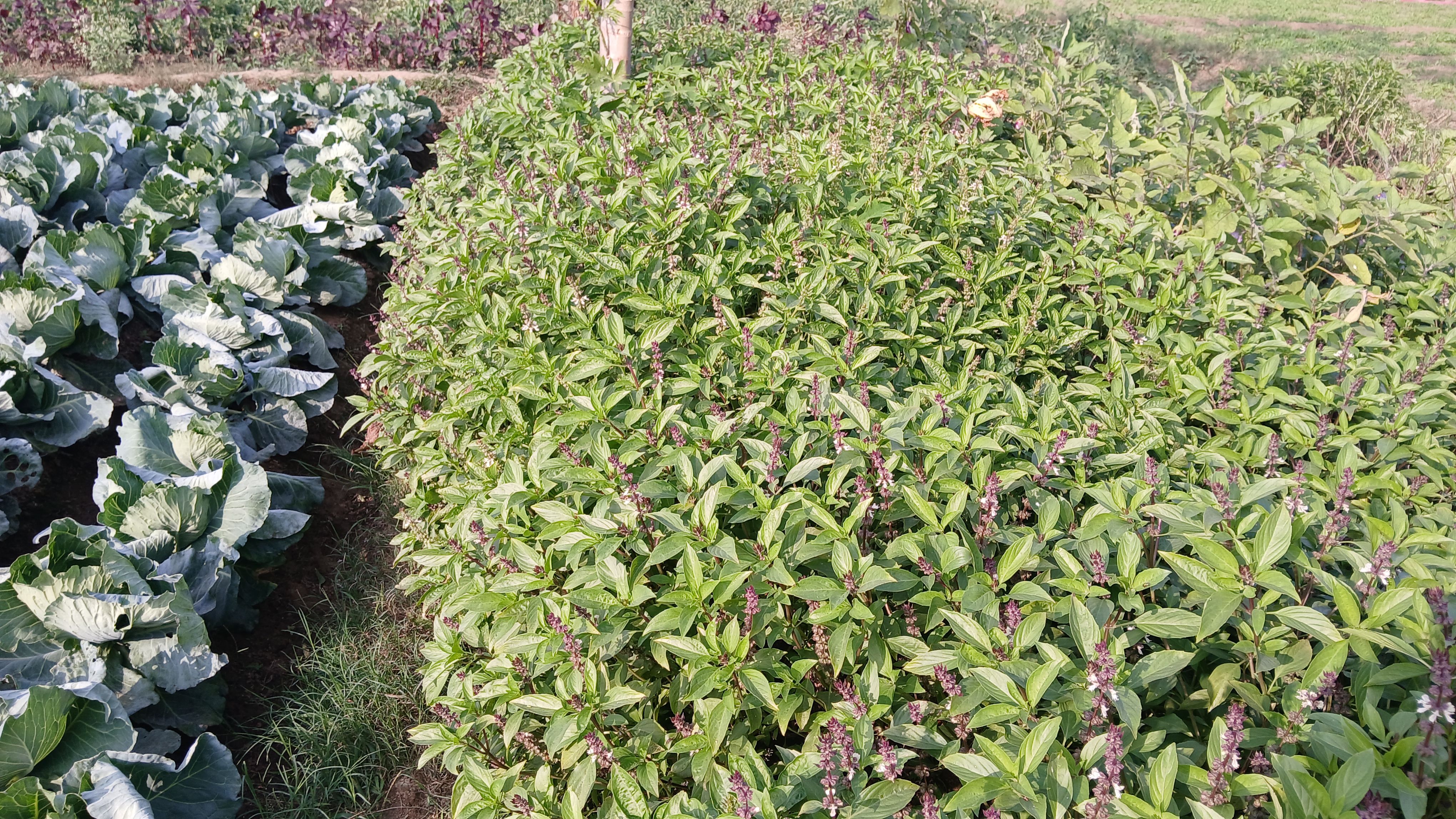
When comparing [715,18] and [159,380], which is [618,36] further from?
[159,380]

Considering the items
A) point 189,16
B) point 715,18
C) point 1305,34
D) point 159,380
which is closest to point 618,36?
point 715,18

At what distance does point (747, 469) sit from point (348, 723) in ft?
4.72

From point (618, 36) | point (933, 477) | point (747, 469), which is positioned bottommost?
point (747, 469)

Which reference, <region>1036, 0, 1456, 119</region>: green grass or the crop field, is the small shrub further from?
<region>1036, 0, 1456, 119</region>: green grass

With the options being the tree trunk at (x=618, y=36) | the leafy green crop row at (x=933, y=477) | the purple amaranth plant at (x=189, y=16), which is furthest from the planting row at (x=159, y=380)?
the purple amaranth plant at (x=189, y=16)

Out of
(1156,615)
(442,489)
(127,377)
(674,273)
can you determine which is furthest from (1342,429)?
(127,377)

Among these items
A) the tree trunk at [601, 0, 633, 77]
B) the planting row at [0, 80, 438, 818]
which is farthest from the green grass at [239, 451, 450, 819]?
the tree trunk at [601, 0, 633, 77]

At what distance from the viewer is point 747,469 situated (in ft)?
7.37

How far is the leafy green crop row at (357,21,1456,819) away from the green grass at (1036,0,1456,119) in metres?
8.40

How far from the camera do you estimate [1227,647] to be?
1811 millimetres

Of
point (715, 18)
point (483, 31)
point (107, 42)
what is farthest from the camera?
point (483, 31)

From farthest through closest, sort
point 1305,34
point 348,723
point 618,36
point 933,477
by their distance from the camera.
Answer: point 1305,34 < point 618,36 < point 348,723 < point 933,477

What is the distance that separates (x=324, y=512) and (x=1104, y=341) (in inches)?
119

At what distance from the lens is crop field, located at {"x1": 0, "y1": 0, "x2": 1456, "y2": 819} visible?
65.9 inches
